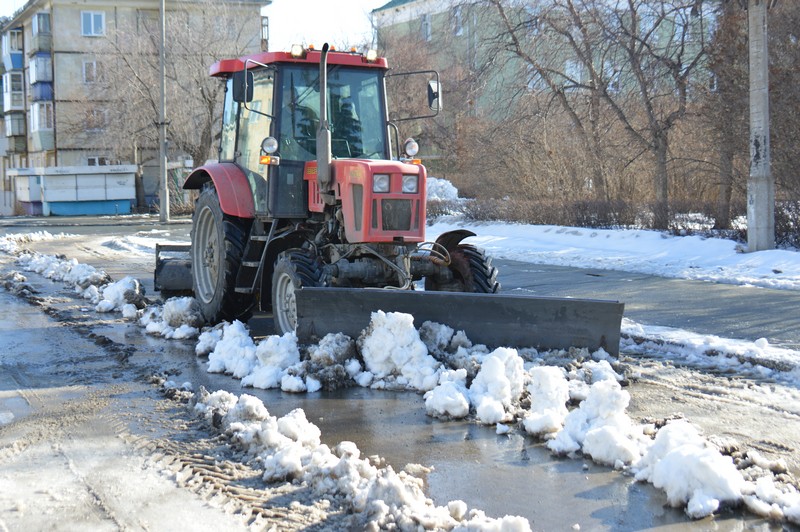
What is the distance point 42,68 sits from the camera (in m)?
50.8

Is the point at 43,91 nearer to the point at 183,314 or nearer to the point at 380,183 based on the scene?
the point at 183,314

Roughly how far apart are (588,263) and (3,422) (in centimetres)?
1175

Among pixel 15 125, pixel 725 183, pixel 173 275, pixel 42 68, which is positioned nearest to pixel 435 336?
pixel 173 275

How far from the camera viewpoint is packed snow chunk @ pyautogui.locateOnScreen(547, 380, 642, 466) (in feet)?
16.9

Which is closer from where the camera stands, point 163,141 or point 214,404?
point 214,404

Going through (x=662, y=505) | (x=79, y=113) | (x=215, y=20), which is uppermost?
(x=215, y=20)

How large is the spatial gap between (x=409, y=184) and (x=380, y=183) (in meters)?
0.30

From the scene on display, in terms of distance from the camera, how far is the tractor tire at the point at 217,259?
9.16m

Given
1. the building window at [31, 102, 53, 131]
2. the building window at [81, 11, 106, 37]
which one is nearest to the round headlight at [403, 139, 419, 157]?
the building window at [81, 11, 106, 37]

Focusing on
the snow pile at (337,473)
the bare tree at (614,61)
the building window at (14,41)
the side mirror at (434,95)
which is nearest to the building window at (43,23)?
the building window at (14,41)

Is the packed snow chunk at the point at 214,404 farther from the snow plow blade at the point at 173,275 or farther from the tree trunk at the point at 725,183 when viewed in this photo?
the tree trunk at the point at 725,183

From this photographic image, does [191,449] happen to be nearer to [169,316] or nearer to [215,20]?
[169,316]

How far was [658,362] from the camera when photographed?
7738 millimetres

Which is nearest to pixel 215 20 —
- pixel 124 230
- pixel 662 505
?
pixel 124 230
